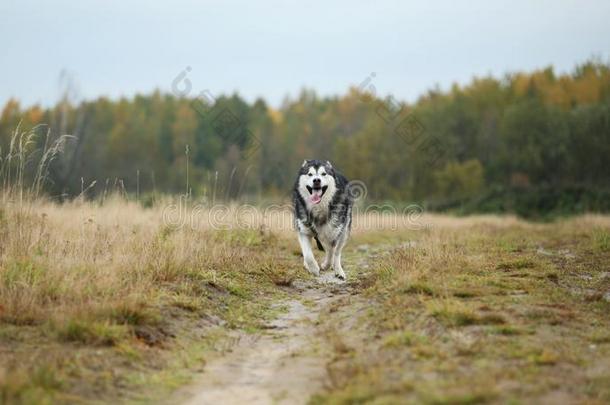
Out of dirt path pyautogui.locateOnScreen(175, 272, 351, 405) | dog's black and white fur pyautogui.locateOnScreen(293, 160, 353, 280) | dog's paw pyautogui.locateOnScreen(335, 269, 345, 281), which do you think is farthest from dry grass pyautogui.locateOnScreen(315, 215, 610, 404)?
dog's black and white fur pyautogui.locateOnScreen(293, 160, 353, 280)

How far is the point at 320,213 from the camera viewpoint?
10594 millimetres

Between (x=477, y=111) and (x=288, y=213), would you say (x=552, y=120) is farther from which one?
(x=288, y=213)

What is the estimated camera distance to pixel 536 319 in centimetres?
616

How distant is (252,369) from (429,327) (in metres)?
1.69

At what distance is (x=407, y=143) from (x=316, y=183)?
4034 centimetres

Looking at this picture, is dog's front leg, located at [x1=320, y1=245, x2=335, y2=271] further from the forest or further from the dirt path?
the forest

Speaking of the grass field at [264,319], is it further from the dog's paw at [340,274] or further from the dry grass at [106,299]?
the dog's paw at [340,274]

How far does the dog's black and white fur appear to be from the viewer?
10438 mm

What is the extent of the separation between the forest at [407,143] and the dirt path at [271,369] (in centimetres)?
2982

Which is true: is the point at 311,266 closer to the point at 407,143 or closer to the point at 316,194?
the point at 316,194

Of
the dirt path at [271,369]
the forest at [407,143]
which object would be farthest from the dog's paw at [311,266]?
the forest at [407,143]

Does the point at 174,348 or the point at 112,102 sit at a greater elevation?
the point at 112,102

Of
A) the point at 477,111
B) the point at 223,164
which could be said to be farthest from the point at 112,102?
the point at 477,111

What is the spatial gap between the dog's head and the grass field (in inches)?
50.0
